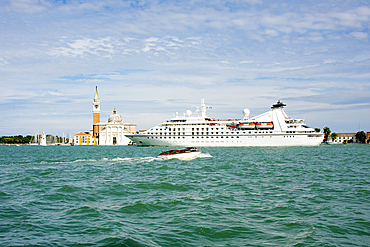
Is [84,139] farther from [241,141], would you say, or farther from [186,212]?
[186,212]

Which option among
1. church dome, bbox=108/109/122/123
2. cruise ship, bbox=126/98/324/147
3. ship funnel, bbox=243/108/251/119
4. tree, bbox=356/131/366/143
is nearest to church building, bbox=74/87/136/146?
church dome, bbox=108/109/122/123

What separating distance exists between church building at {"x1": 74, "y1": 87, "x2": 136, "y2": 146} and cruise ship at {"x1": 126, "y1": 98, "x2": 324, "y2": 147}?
7043 centimetres

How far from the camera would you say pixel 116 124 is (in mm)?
156500

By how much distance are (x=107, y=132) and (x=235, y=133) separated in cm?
9356

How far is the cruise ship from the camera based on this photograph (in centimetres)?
7912

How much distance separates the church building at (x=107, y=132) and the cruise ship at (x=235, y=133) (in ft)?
231

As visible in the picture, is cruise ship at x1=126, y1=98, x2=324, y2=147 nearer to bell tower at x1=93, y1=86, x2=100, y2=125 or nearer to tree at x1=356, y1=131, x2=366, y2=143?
tree at x1=356, y1=131, x2=366, y2=143

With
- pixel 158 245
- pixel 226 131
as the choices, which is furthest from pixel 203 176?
pixel 226 131

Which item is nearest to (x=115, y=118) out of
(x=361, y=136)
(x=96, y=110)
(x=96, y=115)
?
(x=96, y=115)

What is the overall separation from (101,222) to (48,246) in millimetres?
2426

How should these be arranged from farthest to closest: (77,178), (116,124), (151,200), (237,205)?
(116,124) → (77,178) → (151,200) → (237,205)

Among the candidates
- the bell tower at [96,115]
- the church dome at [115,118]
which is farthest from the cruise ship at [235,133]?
the bell tower at [96,115]

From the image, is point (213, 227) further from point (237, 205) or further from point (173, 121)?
point (173, 121)

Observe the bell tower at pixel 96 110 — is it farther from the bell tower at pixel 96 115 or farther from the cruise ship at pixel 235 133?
the cruise ship at pixel 235 133
